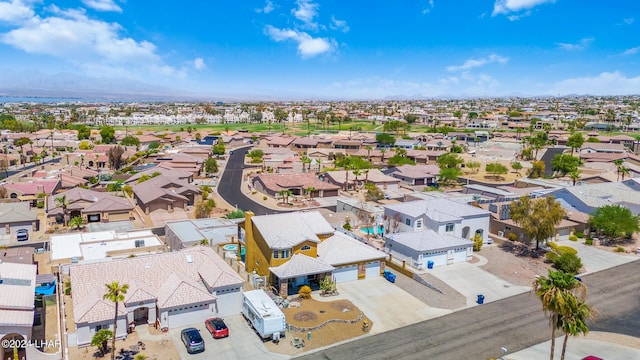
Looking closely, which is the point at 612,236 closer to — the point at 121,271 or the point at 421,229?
the point at 421,229

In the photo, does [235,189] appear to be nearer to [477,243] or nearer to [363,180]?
[363,180]

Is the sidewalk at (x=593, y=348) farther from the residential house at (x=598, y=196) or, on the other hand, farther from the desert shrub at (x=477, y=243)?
the residential house at (x=598, y=196)

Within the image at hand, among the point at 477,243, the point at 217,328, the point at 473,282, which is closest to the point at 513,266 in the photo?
the point at 477,243

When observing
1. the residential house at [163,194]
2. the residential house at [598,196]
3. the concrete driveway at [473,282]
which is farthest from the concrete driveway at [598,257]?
the residential house at [163,194]

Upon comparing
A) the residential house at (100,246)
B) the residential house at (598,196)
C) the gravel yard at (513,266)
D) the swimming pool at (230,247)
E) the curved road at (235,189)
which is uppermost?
the residential house at (598,196)

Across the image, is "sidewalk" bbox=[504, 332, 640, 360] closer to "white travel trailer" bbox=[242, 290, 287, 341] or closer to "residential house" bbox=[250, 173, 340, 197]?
"white travel trailer" bbox=[242, 290, 287, 341]
